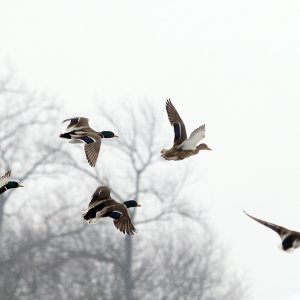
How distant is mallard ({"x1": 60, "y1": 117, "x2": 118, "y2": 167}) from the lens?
7688 millimetres

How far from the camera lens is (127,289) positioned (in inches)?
2036

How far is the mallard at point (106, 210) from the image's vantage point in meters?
7.43

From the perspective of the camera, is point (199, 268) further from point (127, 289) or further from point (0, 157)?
point (0, 157)

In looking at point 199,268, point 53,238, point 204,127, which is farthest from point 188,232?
point 204,127

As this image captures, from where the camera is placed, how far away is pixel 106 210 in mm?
7676

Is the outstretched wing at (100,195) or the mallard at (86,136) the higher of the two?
the mallard at (86,136)

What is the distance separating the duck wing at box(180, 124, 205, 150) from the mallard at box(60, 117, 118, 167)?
71 cm

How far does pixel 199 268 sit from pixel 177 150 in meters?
45.1

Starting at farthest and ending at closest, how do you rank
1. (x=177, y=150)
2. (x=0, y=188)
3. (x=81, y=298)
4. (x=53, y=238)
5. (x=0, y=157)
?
(x=0, y=157) < (x=53, y=238) < (x=81, y=298) < (x=177, y=150) < (x=0, y=188)

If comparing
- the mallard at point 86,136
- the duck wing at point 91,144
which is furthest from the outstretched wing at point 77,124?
the duck wing at point 91,144

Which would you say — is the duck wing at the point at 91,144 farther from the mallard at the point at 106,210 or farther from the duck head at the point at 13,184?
the duck head at the point at 13,184

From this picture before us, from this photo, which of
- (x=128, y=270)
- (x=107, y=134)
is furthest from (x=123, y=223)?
(x=128, y=270)

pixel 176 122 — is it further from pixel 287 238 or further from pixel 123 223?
pixel 287 238

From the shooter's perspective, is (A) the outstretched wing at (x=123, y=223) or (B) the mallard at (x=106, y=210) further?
(A) the outstretched wing at (x=123, y=223)
